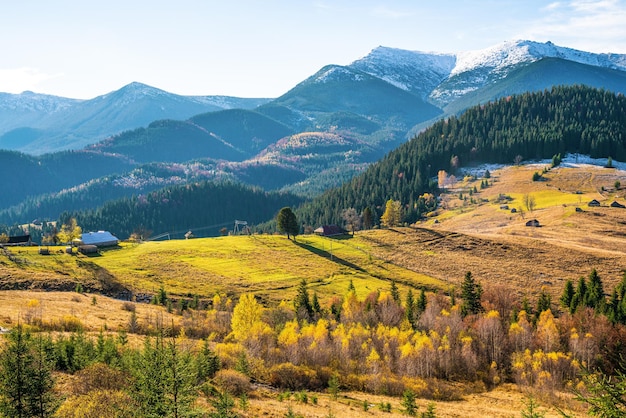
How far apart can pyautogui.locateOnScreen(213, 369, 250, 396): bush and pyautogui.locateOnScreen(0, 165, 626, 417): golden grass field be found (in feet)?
48.0

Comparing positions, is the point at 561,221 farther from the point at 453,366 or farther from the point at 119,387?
the point at 119,387

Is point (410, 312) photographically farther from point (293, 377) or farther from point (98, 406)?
point (98, 406)

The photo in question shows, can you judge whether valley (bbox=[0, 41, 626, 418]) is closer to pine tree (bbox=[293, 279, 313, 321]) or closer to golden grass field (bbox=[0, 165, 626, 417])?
pine tree (bbox=[293, 279, 313, 321])

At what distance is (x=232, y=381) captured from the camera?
5575cm

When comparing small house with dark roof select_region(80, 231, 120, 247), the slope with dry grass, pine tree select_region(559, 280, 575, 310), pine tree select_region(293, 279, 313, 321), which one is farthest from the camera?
small house with dark roof select_region(80, 231, 120, 247)

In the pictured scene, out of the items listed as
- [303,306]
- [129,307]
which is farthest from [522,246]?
[129,307]

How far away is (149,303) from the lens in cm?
9900

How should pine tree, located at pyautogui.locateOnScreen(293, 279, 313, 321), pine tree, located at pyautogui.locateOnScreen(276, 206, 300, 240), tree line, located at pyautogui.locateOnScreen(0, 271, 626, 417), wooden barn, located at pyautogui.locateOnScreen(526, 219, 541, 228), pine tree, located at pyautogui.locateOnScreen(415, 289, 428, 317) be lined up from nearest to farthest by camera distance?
tree line, located at pyautogui.locateOnScreen(0, 271, 626, 417) → pine tree, located at pyautogui.locateOnScreen(293, 279, 313, 321) → pine tree, located at pyautogui.locateOnScreen(415, 289, 428, 317) → pine tree, located at pyautogui.locateOnScreen(276, 206, 300, 240) → wooden barn, located at pyautogui.locateOnScreen(526, 219, 541, 228)

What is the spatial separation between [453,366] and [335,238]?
84578 mm

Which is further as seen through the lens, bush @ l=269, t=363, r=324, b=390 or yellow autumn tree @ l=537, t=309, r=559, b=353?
yellow autumn tree @ l=537, t=309, r=559, b=353

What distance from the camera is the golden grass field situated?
279ft

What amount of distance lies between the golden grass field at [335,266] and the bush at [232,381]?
14.6 meters

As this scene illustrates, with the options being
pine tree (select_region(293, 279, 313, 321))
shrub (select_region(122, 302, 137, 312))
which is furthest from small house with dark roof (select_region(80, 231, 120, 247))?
pine tree (select_region(293, 279, 313, 321))

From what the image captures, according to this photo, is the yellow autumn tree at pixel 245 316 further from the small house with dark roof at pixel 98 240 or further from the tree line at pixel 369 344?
the small house with dark roof at pixel 98 240
